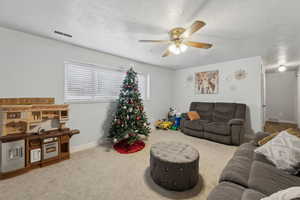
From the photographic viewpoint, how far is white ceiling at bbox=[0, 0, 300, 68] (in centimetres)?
161

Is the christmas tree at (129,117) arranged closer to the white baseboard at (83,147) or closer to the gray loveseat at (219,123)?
the white baseboard at (83,147)

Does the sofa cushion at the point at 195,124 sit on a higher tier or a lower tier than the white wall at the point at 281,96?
lower

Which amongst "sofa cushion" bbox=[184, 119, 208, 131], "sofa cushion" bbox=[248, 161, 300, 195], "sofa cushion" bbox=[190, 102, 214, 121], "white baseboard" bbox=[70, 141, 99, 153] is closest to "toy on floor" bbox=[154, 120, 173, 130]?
"sofa cushion" bbox=[184, 119, 208, 131]

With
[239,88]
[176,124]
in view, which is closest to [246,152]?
[239,88]

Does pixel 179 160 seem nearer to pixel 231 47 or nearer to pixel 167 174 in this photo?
pixel 167 174

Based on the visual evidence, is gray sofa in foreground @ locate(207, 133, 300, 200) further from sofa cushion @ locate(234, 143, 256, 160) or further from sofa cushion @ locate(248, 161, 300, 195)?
sofa cushion @ locate(234, 143, 256, 160)

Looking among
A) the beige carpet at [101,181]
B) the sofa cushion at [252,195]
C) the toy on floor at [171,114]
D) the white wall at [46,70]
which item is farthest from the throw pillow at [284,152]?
the toy on floor at [171,114]

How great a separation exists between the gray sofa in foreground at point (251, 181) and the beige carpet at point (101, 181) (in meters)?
0.61

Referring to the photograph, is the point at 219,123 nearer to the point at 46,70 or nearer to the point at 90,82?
the point at 90,82

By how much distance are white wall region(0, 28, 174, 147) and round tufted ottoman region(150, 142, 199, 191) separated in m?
2.01

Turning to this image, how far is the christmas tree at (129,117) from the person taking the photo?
3078mm

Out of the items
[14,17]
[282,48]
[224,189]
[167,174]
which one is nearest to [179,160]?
[167,174]

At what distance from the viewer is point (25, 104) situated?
7.43 ft

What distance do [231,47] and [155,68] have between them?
8.31ft
